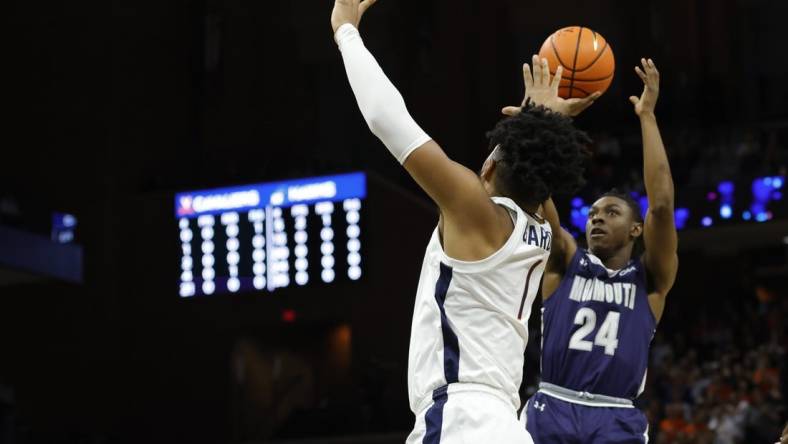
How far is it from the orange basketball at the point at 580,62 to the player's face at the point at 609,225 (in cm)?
55

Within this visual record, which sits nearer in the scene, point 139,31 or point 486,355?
point 486,355

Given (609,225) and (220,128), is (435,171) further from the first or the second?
(220,128)

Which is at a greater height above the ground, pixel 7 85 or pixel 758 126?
pixel 7 85

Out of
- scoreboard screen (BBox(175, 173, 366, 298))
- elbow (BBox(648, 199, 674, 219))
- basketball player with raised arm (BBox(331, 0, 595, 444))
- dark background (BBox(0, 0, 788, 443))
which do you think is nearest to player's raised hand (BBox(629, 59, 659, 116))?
elbow (BBox(648, 199, 674, 219))

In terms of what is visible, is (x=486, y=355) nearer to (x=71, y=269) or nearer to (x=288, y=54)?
(x=71, y=269)

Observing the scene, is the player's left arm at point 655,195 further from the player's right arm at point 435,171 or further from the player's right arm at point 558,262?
the player's right arm at point 435,171

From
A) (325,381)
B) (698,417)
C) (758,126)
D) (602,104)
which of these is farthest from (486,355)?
(602,104)

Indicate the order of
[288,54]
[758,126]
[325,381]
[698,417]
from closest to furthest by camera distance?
[698,417], [758,126], [325,381], [288,54]

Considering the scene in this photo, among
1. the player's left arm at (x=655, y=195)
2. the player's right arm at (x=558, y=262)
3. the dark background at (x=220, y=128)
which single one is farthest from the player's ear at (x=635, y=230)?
the dark background at (x=220, y=128)

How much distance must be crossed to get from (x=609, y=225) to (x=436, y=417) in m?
2.30

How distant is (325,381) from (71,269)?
12.5 feet

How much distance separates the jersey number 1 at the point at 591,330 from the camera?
17.1ft

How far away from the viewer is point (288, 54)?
63.1 ft

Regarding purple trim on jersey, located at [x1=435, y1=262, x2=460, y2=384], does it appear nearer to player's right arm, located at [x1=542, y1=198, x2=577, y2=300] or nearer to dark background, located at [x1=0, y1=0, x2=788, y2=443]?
player's right arm, located at [x1=542, y1=198, x2=577, y2=300]
